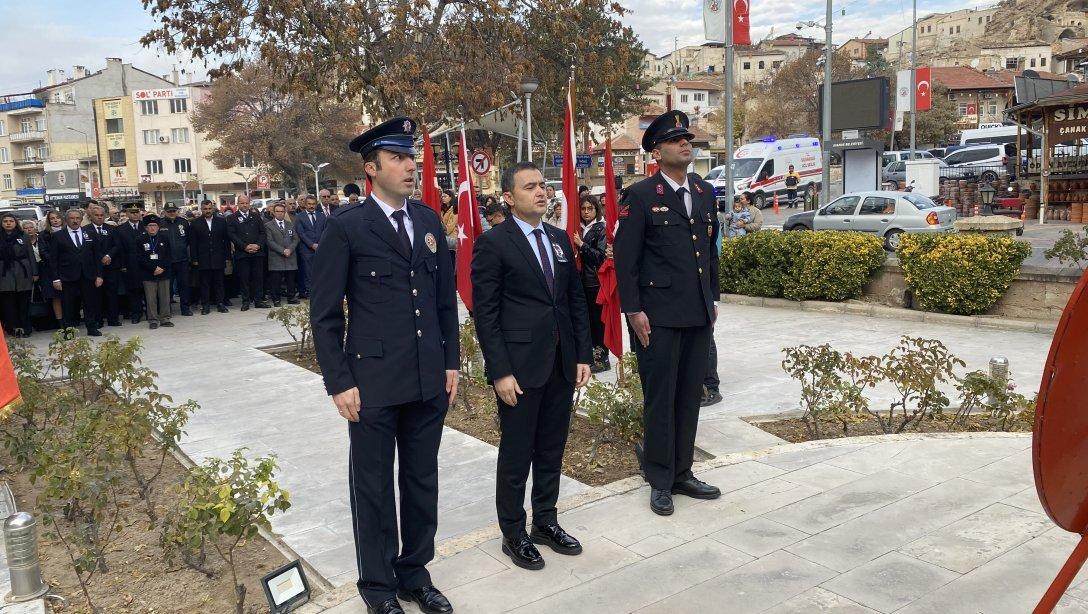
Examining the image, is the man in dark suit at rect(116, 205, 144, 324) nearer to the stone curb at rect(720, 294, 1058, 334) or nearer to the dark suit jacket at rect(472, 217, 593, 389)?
the stone curb at rect(720, 294, 1058, 334)

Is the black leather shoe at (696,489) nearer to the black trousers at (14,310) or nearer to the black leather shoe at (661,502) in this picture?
the black leather shoe at (661,502)

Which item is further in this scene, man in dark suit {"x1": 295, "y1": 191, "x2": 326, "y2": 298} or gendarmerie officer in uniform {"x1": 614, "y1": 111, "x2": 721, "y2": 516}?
man in dark suit {"x1": 295, "y1": 191, "x2": 326, "y2": 298}

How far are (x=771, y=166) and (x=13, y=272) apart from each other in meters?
29.3

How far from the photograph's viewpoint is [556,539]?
427 cm

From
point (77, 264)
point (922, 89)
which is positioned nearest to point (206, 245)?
point (77, 264)

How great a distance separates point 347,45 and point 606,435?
9.58m

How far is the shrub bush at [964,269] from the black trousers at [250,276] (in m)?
10.5

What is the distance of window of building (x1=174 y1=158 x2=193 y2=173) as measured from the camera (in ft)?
264

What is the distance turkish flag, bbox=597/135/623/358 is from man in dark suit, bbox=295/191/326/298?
331 inches

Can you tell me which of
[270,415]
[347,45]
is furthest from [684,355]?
[347,45]

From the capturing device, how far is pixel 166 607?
13.0ft

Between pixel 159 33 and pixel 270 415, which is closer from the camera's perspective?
pixel 270 415

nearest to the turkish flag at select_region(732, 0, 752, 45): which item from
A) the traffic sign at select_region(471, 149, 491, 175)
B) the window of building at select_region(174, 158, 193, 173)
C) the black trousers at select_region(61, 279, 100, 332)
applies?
the traffic sign at select_region(471, 149, 491, 175)

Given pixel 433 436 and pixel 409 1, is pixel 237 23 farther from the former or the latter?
pixel 433 436
